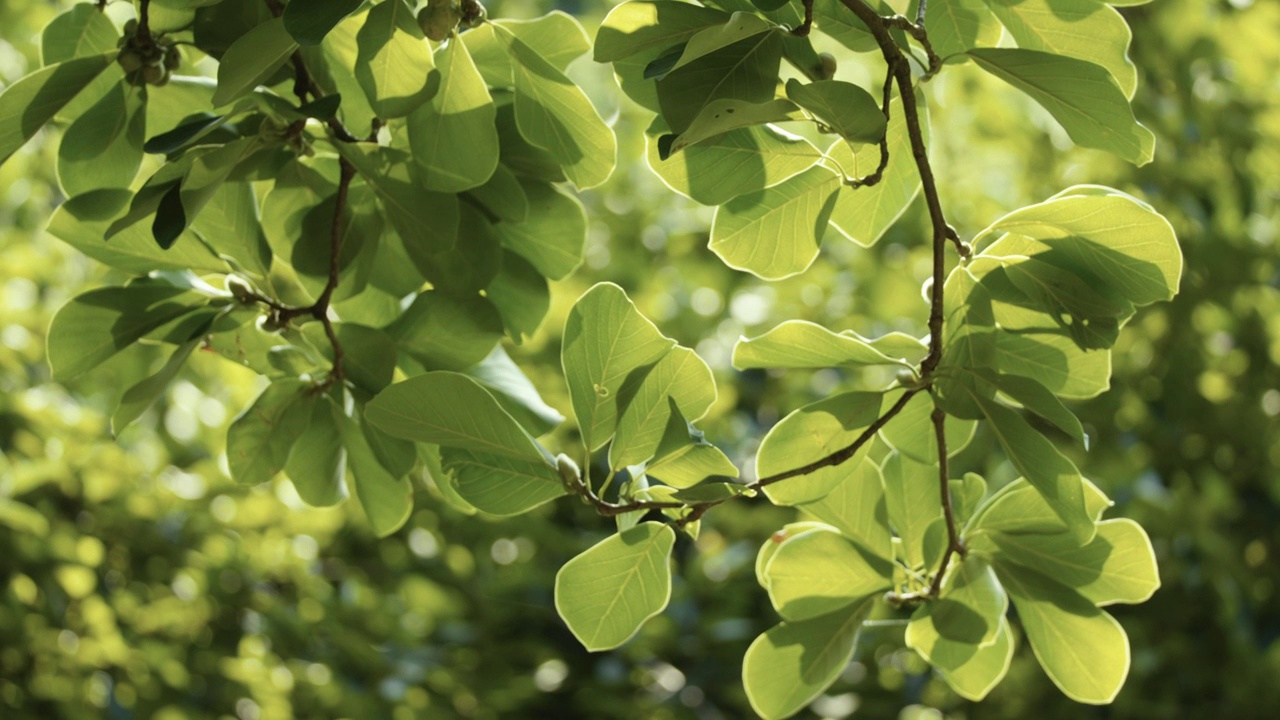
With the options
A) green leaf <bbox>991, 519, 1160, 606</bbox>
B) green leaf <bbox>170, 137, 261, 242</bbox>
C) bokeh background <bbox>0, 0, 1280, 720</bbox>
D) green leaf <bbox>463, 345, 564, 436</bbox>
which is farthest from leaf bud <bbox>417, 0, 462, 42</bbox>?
bokeh background <bbox>0, 0, 1280, 720</bbox>

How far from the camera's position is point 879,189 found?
2.26 feet

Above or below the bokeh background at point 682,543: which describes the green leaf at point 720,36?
above

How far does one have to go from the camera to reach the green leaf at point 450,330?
728mm

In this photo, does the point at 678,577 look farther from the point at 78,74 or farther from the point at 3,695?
the point at 78,74

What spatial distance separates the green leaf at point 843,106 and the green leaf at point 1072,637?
0.96 ft

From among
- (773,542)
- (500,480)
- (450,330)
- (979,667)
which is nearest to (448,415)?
(500,480)

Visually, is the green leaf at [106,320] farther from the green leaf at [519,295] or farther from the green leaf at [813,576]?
the green leaf at [813,576]

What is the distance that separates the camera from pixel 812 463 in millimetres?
647

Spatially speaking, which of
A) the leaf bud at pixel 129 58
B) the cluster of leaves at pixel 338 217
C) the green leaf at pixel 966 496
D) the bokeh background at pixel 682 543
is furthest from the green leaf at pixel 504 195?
the bokeh background at pixel 682 543

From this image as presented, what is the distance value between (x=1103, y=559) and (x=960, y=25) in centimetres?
31

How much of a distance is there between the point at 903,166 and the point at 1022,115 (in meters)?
1.60

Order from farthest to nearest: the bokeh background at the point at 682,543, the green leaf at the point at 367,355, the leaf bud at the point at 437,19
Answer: the bokeh background at the point at 682,543 → the green leaf at the point at 367,355 → the leaf bud at the point at 437,19

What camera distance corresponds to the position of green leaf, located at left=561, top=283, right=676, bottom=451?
1.96 ft

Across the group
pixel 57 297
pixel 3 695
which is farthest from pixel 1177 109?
pixel 3 695
